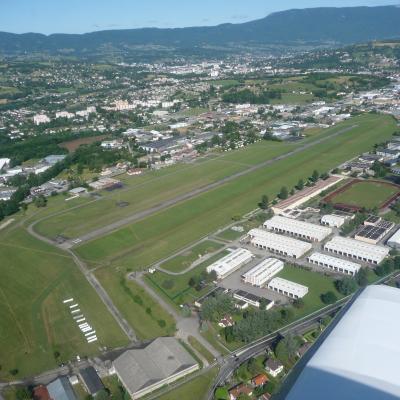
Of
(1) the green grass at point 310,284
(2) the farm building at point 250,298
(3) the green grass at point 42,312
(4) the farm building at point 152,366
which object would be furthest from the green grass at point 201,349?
(1) the green grass at point 310,284

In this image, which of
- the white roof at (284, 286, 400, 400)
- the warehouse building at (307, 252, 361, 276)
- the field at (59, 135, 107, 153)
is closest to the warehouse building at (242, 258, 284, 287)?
the warehouse building at (307, 252, 361, 276)

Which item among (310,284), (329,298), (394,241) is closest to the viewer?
(329,298)

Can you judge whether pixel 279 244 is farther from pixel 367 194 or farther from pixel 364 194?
pixel 367 194

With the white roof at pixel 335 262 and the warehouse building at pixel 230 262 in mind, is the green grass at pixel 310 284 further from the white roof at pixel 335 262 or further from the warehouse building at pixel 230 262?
the warehouse building at pixel 230 262

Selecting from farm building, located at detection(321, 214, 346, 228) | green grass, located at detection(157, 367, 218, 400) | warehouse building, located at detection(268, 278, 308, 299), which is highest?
farm building, located at detection(321, 214, 346, 228)

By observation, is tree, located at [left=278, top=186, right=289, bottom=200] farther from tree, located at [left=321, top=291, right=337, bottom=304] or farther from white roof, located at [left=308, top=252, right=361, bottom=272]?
tree, located at [left=321, top=291, right=337, bottom=304]

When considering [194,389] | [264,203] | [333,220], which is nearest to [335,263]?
[333,220]
